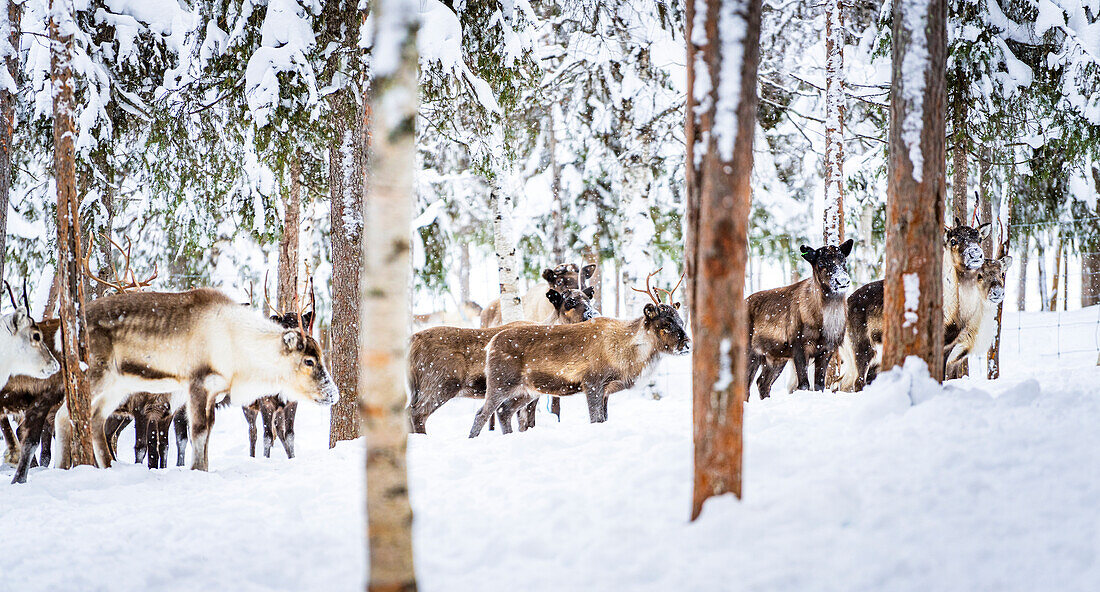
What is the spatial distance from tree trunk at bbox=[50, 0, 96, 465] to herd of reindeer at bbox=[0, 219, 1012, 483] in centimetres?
16

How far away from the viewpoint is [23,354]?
6.55m

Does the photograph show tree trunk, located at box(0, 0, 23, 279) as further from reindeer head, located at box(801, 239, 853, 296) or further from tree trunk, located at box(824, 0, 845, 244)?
tree trunk, located at box(824, 0, 845, 244)

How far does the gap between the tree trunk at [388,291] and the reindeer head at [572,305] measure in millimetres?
7602

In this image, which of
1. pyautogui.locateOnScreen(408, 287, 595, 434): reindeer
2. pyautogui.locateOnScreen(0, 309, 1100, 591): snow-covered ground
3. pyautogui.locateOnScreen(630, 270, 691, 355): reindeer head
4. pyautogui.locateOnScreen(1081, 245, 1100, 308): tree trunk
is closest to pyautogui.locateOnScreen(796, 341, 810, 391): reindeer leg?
pyautogui.locateOnScreen(630, 270, 691, 355): reindeer head

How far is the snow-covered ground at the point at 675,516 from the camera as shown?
2715mm

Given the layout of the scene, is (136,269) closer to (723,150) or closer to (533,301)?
(533,301)

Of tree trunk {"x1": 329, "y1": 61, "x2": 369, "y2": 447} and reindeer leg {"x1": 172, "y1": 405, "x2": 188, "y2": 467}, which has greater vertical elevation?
tree trunk {"x1": 329, "y1": 61, "x2": 369, "y2": 447}

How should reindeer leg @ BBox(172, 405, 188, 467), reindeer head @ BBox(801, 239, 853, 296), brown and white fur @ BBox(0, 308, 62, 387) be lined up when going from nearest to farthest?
brown and white fur @ BBox(0, 308, 62, 387), reindeer leg @ BBox(172, 405, 188, 467), reindeer head @ BBox(801, 239, 853, 296)

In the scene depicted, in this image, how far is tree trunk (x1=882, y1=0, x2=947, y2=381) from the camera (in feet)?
14.5

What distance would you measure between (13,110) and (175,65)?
9.43 ft

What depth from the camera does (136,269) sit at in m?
16.4

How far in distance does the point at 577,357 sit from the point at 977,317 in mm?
4266

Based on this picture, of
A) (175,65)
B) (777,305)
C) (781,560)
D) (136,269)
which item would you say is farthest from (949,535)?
(136,269)

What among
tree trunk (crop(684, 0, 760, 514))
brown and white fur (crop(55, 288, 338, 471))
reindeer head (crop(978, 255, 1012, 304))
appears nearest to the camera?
tree trunk (crop(684, 0, 760, 514))
